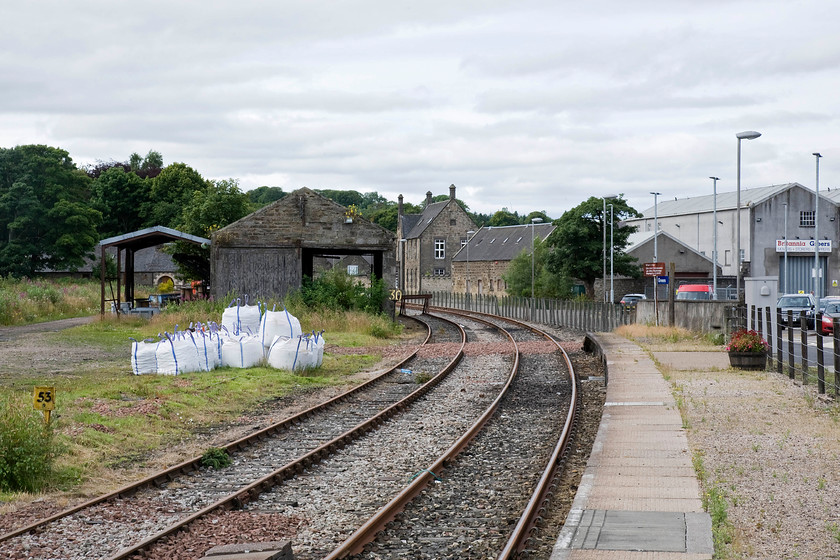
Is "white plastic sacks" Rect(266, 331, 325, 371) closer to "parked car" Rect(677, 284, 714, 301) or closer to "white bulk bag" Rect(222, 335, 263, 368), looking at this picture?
"white bulk bag" Rect(222, 335, 263, 368)

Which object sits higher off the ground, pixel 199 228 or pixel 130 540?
pixel 199 228

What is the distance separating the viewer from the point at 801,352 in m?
18.6

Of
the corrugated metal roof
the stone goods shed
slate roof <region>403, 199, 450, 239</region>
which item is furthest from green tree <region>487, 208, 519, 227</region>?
the stone goods shed

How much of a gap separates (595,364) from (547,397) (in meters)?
7.46

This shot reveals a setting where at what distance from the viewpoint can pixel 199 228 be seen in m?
46.0

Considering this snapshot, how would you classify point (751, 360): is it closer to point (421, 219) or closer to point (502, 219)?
point (421, 219)

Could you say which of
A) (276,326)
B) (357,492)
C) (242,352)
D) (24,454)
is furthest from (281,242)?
(357,492)

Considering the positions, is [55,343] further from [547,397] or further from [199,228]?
[199,228]

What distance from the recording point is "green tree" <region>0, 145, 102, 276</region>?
6241cm

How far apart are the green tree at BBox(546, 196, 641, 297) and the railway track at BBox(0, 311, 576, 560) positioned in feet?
118

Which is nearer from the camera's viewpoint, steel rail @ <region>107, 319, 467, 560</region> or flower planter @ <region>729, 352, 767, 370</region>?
steel rail @ <region>107, 319, 467, 560</region>

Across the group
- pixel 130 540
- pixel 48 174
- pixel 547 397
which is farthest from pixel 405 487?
pixel 48 174

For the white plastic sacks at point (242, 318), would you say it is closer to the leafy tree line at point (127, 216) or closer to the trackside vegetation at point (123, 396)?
the trackside vegetation at point (123, 396)

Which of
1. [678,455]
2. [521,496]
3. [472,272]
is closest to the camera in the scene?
[521,496]
